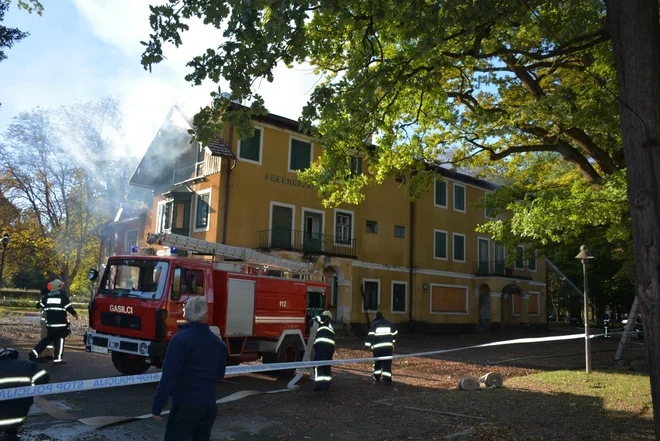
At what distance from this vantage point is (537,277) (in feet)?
132

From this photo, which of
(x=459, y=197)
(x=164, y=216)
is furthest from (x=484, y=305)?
(x=164, y=216)

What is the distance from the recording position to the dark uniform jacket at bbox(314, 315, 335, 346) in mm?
10719

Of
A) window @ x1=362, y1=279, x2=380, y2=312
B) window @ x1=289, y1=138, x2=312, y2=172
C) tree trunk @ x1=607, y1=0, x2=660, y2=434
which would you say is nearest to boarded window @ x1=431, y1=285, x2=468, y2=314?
window @ x1=362, y1=279, x2=380, y2=312

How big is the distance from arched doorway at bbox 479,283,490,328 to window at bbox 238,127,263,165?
19038mm

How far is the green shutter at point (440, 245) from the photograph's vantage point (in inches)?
1284

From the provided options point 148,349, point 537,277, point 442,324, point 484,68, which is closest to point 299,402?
point 148,349

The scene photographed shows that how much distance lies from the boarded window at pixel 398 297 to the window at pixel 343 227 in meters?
4.20

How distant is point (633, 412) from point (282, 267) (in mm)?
7924

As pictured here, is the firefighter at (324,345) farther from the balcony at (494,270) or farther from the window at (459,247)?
the balcony at (494,270)

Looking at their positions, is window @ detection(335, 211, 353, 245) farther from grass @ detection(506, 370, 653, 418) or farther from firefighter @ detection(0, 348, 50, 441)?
firefighter @ detection(0, 348, 50, 441)

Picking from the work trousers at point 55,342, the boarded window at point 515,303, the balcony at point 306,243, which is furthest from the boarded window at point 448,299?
the work trousers at point 55,342

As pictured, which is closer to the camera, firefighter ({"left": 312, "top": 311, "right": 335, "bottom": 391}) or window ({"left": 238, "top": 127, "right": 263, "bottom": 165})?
firefighter ({"left": 312, "top": 311, "right": 335, "bottom": 391})

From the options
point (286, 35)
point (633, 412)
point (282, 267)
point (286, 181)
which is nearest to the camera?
point (286, 35)

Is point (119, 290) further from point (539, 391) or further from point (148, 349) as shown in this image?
point (539, 391)
